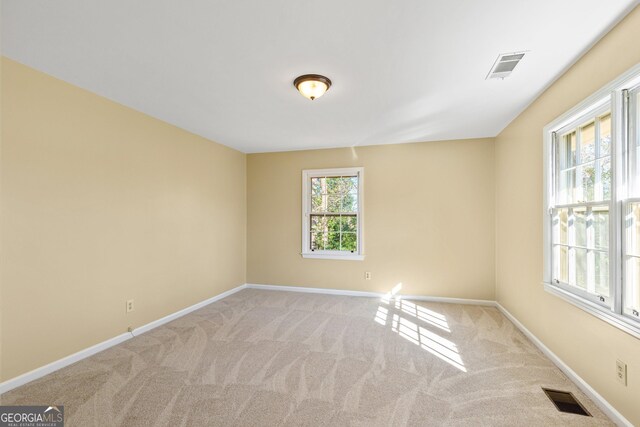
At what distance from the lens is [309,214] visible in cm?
521

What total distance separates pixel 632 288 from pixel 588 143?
44.9 inches

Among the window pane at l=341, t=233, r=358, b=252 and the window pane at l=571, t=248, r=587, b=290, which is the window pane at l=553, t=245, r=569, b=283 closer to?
the window pane at l=571, t=248, r=587, b=290

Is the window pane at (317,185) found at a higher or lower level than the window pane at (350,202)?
higher

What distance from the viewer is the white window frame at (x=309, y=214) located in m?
4.92

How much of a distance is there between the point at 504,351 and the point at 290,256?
342 cm

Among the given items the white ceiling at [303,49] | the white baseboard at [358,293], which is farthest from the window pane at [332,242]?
the white ceiling at [303,49]

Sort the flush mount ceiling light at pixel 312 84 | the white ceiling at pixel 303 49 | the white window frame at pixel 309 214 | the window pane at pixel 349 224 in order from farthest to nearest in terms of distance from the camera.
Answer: the window pane at pixel 349 224
the white window frame at pixel 309 214
the flush mount ceiling light at pixel 312 84
the white ceiling at pixel 303 49

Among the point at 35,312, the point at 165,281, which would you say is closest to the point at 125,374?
the point at 35,312

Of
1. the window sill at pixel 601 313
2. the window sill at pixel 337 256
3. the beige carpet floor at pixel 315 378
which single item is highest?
the window sill at pixel 601 313

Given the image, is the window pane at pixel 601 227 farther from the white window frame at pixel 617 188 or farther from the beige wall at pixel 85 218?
the beige wall at pixel 85 218

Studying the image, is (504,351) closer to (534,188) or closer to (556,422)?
(556,422)

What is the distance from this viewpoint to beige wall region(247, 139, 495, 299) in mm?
4477

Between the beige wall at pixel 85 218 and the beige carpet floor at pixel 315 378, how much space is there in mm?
382

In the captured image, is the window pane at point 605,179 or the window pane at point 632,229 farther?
the window pane at point 605,179
